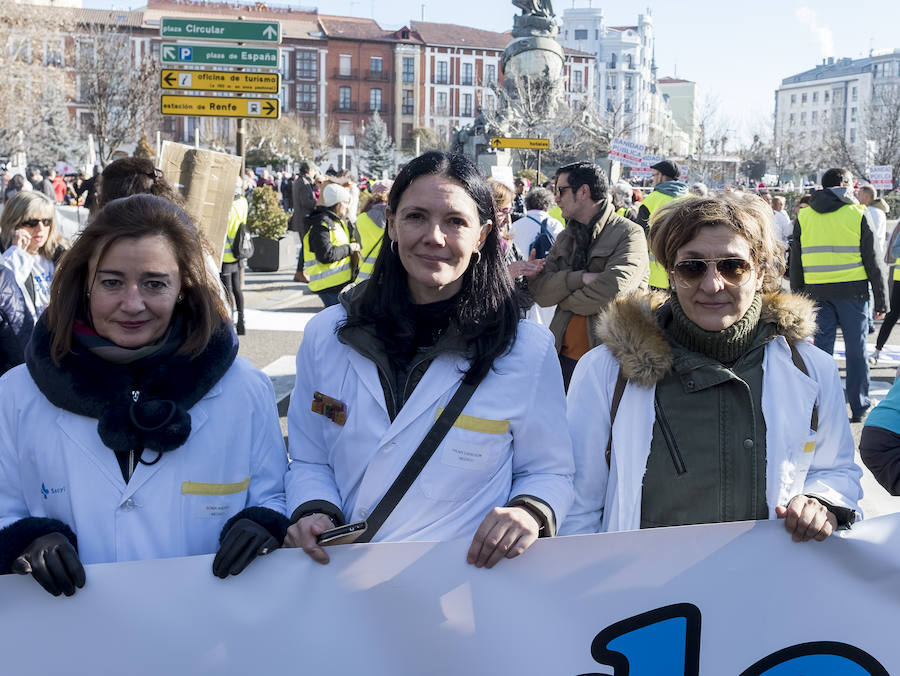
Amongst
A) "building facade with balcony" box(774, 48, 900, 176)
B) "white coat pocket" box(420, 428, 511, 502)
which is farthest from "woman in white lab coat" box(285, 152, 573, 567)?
"building facade with balcony" box(774, 48, 900, 176)

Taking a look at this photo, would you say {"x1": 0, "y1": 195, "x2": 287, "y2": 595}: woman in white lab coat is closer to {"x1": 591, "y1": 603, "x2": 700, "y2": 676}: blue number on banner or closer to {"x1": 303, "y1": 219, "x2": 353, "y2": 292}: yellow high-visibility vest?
{"x1": 591, "y1": 603, "x2": 700, "y2": 676}: blue number on banner

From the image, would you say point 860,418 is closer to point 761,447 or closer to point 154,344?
point 761,447

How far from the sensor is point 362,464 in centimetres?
235

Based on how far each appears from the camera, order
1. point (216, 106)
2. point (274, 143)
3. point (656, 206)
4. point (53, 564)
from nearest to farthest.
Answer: point (53, 564), point (656, 206), point (216, 106), point (274, 143)

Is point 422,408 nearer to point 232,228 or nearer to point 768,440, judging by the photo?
point 768,440

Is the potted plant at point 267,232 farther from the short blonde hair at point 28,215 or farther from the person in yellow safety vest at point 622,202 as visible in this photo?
the short blonde hair at point 28,215

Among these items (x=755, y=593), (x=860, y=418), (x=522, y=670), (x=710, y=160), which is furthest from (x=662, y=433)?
(x=710, y=160)

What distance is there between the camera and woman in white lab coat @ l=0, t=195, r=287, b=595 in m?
2.18

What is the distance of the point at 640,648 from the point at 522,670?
29 cm

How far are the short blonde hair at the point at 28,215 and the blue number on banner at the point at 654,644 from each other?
4120mm

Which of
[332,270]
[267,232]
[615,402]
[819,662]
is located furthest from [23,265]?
[267,232]

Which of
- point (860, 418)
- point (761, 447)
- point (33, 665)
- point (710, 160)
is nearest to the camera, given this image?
point (33, 665)

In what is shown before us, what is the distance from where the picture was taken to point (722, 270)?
102 inches

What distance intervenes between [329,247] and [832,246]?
4300mm
